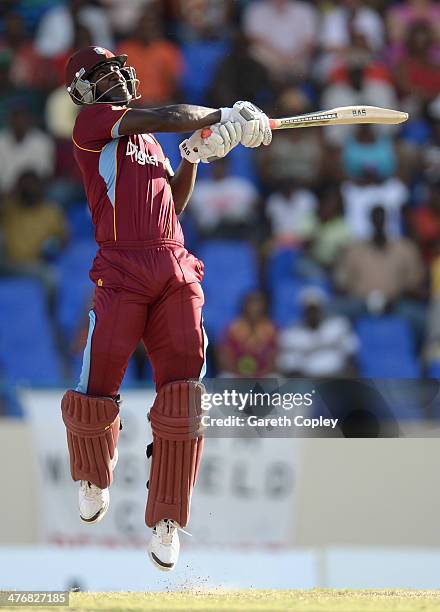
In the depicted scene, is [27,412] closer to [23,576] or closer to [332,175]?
[23,576]

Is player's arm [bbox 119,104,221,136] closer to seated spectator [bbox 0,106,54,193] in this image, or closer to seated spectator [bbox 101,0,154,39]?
seated spectator [bbox 0,106,54,193]

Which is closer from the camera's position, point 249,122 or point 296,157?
point 249,122

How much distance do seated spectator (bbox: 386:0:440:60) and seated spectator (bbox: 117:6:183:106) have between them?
1.64 metres

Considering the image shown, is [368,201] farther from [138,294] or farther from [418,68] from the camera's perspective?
[138,294]

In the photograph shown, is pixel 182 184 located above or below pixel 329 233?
below

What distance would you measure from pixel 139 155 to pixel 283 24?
14.8 feet

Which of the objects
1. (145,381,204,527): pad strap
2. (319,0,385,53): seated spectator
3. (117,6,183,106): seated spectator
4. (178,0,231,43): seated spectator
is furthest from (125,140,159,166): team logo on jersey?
(319,0,385,53): seated spectator

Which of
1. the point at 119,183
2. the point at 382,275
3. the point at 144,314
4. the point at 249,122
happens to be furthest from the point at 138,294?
the point at 382,275

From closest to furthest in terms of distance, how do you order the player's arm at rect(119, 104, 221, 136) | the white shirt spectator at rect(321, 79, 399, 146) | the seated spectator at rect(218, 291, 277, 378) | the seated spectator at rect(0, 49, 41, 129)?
the player's arm at rect(119, 104, 221, 136)
the seated spectator at rect(218, 291, 277, 378)
the white shirt spectator at rect(321, 79, 399, 146)
the seated spectator at rect(0, 49, 41, 129)

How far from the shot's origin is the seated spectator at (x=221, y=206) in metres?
8.38

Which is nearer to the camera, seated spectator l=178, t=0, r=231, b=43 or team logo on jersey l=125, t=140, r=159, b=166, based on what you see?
team logo on jersey l=125, t=140, r=159, b=166

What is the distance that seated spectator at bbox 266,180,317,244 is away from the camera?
848cm

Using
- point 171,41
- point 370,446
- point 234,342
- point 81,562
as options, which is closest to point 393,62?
point 171,41

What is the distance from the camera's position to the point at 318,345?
7961 mm
